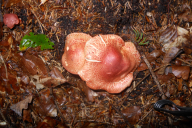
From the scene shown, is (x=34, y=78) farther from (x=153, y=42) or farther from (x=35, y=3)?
(x=153, y=42)

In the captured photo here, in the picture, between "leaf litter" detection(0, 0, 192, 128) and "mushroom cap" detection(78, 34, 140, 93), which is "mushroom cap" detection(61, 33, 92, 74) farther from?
"leaf litter" detection(0, 0, 192, 128)

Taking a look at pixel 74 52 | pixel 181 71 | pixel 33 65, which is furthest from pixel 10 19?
pixel 181 71

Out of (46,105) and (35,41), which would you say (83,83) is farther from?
(35,41)

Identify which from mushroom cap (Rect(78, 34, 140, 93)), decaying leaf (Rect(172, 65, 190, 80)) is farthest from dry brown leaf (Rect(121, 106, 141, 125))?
decaying leaf (Rect(172, 65, 190, 80))

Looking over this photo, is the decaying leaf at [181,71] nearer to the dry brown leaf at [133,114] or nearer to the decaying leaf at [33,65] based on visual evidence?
the dry brown leaf at [133,114]

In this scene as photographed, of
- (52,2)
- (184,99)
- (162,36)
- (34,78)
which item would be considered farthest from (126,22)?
(34,78)
